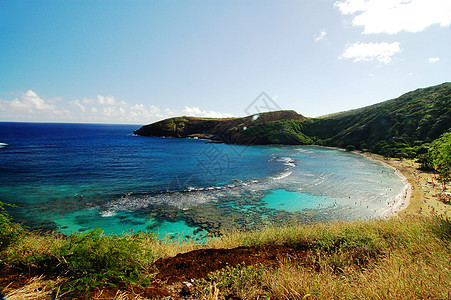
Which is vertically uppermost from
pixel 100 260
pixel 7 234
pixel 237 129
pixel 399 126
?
pixel 237 129

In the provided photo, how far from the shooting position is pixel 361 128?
75.5 meters

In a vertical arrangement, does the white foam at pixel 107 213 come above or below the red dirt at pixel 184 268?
below

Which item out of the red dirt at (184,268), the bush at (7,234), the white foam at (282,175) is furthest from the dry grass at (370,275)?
the white foam at (282,175)

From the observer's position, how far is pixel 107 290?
3256 millimetres

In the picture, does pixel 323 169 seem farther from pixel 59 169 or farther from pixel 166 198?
pixel 59 169

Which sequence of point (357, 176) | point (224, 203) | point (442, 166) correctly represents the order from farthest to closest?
point (357, 176)
point (224, 203)
point (442, 166)

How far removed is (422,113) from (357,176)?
2028 inches

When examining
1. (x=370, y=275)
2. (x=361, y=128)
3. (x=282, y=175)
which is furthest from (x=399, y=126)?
(x=370, y=275)

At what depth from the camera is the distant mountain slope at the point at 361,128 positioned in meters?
55.9

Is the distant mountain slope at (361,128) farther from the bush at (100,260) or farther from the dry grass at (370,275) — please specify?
the bush at (100,260)

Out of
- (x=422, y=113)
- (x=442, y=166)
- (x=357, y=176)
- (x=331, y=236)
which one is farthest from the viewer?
(x=422, y=113)

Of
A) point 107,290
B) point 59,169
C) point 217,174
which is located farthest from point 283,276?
point 59,169

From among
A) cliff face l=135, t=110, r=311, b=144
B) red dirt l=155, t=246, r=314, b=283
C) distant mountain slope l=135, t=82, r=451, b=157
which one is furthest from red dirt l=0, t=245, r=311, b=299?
cliff face l=135, t=110, r=311, b=144

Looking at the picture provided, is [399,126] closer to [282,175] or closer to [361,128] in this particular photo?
[361,128]
